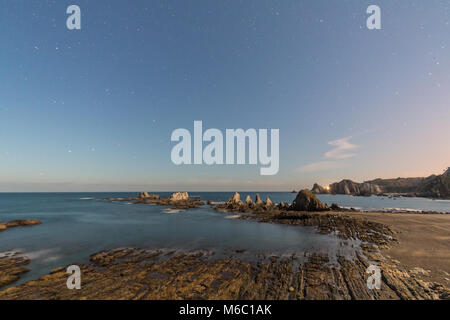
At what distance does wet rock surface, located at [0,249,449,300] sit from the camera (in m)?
8.59

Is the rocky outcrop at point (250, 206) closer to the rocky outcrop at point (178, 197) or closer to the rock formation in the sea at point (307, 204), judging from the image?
the rock formation in the sea at point (307, 204)

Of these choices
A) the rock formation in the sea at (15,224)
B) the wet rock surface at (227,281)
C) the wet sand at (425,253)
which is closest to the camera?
the wet rock surface at (227,281)

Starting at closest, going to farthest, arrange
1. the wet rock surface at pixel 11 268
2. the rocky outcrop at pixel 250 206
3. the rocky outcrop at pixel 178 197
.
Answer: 1. the wet rock surface at pixel 11 268
2. the rocky outcrop at pixel 250 206
3. the rocky outcrop at pixel 178 197

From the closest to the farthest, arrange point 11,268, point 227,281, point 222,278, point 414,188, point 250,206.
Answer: point 227,281 < point 222,278 < point 11,268 < point 250,206 < point 414,188

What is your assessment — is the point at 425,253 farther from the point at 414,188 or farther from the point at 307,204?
the point at 414,188

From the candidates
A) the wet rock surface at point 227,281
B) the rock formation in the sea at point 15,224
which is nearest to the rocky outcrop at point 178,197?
the rock formation in the sea at point 15,224

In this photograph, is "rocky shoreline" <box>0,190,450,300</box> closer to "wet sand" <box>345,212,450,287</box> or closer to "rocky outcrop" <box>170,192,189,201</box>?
"wet sand" <box>345,212,450,287</box>

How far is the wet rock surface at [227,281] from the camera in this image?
859 cm

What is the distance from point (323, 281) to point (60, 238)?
95.8 ft

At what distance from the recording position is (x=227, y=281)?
1002 cm

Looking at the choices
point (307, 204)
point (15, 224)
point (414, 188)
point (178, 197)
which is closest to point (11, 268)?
point (15, 224)

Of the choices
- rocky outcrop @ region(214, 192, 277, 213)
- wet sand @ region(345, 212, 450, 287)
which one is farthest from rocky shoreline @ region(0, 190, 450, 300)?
rocky outcrop @ region(214, 192, 277, 213)
